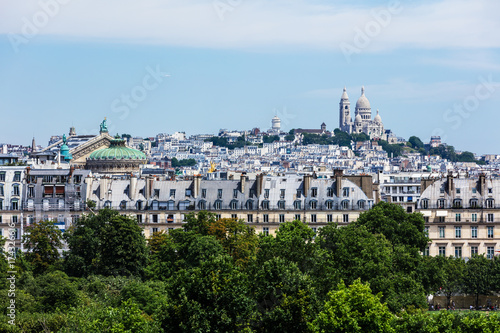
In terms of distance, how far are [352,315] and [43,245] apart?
32434 millimetres

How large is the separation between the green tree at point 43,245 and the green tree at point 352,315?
29.9 meters

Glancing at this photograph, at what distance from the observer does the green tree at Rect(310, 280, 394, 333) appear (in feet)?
148

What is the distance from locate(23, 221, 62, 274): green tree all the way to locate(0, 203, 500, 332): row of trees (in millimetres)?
80

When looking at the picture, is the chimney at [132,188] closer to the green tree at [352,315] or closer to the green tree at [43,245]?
the green tree at [43,245]

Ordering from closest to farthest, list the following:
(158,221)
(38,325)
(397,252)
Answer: (38,325), (397,252), (158,221)

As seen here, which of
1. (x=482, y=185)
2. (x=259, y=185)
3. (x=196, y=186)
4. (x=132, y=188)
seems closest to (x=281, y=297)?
(x=259, y=185)

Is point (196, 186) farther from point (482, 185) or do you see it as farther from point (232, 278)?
point (232, 278)

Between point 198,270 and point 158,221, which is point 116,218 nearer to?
point 158,221

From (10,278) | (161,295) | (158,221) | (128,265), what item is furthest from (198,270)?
(158,221)

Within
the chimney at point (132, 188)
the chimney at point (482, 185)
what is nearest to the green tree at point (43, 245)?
the chimney at point (132, 188)

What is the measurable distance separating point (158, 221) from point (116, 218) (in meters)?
13.6

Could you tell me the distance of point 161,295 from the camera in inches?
2296

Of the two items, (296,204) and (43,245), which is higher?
(296,204)

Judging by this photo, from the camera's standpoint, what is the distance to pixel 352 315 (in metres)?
45.6
